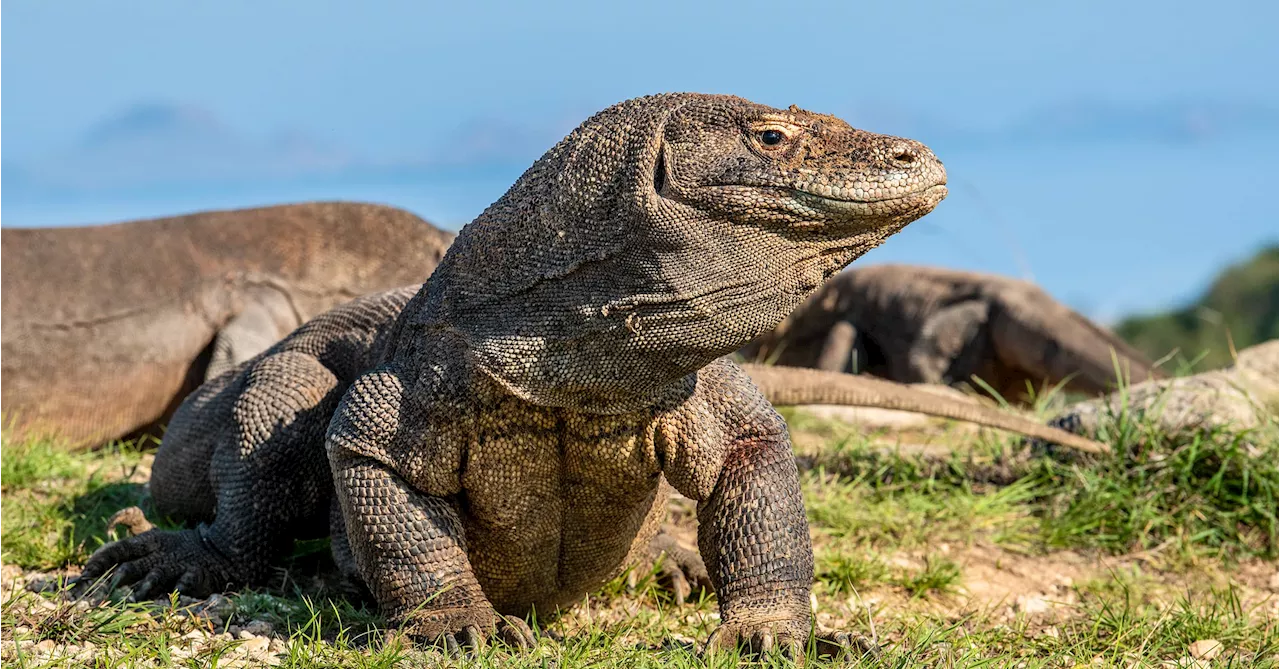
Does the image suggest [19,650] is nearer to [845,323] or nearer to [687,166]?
[687,166]

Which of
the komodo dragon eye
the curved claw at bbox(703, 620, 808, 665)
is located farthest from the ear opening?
the curved claw at bbox(703, 620, 808, 665)

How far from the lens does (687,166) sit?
3.62 metres

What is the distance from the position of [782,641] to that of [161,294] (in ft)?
22.8

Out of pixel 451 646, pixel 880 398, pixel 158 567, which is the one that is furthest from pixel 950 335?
pixel 451 646

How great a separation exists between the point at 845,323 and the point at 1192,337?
2996cm

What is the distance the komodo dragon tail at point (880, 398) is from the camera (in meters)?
6.59

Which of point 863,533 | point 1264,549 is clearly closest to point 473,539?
point 863,533

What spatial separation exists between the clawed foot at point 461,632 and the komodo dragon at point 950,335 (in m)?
7.36

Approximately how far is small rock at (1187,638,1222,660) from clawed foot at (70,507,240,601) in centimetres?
335

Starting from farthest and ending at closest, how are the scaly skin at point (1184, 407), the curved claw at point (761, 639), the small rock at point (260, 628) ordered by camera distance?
the scaly skin at point (1184, 407), the small rock at point (260, 628), the curved claw at point (761, 639)

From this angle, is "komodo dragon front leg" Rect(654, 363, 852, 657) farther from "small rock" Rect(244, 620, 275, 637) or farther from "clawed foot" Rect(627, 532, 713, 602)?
"small rock" Rect(244, 620, 275, 637)

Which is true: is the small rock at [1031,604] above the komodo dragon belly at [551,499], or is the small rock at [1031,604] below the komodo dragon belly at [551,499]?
below

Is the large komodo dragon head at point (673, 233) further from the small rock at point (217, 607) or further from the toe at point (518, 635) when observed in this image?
the small rock at point (217, 607)

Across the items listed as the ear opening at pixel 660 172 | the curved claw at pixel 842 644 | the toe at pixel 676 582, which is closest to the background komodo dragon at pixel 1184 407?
the toe at pixel 676 582
